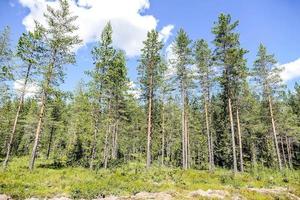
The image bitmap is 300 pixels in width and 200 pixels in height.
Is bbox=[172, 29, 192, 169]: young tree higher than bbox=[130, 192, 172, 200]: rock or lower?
higher

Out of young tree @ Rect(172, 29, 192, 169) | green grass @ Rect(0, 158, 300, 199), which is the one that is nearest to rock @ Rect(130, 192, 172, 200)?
green grass @ Rect(0, 158, 300, 199)

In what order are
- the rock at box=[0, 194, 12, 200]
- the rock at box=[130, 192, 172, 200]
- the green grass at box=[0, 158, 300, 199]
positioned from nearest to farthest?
the rock at box=[0, 194, 12, 200], the rock at box=[130, 192, 172, 200], the green grass at box=[0, 158, 300, 199]

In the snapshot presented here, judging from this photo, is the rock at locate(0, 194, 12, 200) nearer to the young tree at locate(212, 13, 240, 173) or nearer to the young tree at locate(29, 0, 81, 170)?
the young tree at locate(29, 0, 81, 170)

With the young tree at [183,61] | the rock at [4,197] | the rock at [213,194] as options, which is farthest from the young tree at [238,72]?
the rock at [4,197]

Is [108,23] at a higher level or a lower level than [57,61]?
higher

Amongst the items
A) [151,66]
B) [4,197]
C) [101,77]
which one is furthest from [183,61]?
[4,197]

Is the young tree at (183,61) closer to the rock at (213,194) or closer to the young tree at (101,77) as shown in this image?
the young tree at (101,77)

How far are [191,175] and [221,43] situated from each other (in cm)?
1407

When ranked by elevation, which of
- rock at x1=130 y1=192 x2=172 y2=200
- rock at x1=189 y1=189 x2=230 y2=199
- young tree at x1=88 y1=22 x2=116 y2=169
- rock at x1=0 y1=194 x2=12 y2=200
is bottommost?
rock at x1=0 y1=194 x2=12 y2=200

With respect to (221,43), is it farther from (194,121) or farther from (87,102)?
(194,121)

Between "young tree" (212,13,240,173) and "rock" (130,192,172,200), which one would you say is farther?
"young tree" (212,13,240,173)

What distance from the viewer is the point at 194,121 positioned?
142ft

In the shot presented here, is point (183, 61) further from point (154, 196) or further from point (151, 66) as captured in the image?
point (154, 196)

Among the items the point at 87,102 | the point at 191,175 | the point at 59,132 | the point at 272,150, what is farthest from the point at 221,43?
the point at 59,132
